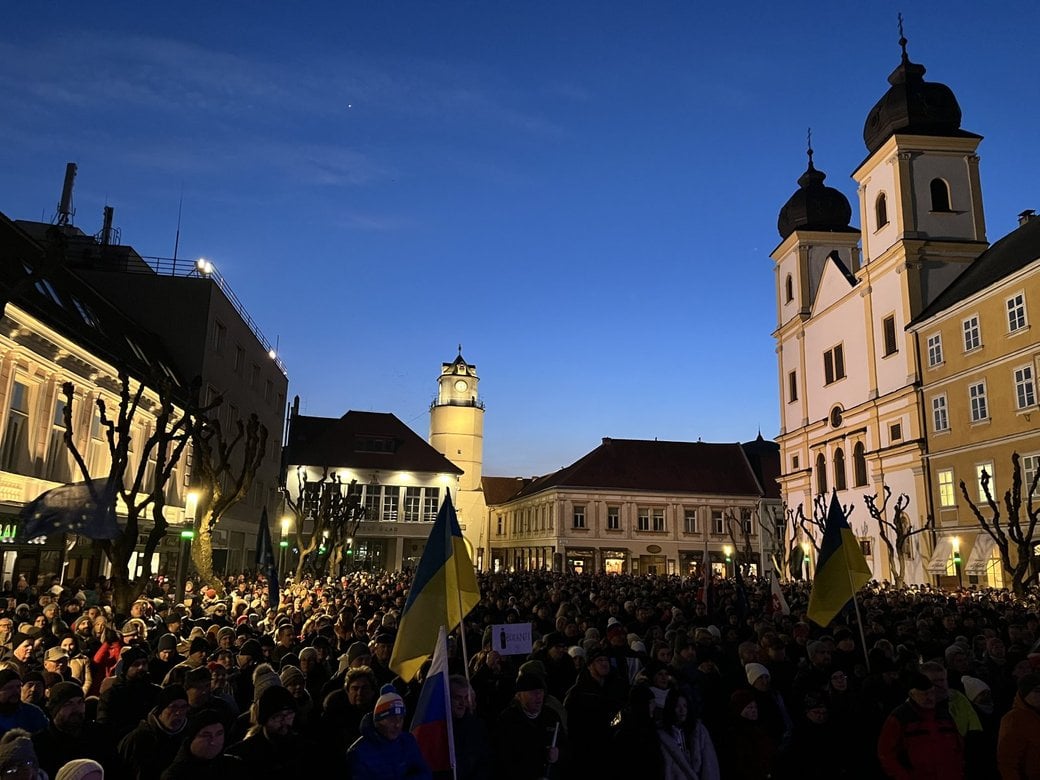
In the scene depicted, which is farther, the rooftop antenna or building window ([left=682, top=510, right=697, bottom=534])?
building window ([left=682, top=510, right=697, bottom=534])

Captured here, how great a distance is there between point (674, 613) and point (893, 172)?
35.1 m

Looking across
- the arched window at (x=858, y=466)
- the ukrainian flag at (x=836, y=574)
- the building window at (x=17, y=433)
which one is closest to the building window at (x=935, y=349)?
the arched window at (x=858, y=466)

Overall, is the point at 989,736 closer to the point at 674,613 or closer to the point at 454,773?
the point at 454,773

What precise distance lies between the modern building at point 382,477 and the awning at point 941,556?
3747 cm

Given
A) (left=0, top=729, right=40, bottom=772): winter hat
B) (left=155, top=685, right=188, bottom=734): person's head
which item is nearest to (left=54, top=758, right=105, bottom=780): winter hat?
(left=0, top=729, right=40, bottom=772): winter hat

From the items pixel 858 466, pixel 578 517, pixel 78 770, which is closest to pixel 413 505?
pixel 578 517

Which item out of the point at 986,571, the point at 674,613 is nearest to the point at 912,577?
the point at 986,571

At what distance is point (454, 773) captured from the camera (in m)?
5.32

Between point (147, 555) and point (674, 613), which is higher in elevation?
point (147, 555)

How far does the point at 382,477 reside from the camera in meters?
65.4

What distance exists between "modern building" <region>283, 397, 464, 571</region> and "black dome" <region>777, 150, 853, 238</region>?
33.2 meters

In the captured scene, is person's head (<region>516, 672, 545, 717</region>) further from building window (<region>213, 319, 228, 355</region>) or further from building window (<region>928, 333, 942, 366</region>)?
building window (<region>928, 333, 942, 366</region>)

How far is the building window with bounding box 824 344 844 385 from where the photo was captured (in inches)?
1832

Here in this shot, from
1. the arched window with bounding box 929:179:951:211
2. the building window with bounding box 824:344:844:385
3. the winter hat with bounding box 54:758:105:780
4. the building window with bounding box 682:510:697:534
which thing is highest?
the arched window with bounding box 929:179:951:211
